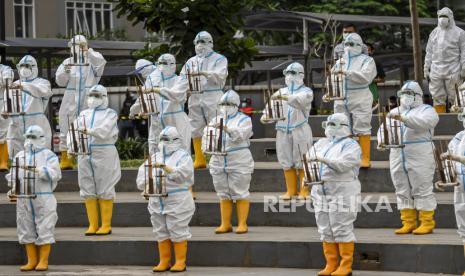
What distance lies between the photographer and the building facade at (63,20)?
145 ft

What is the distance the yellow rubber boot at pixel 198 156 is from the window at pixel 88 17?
24.5 metres

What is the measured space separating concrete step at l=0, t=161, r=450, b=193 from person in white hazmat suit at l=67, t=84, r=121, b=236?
2165mm

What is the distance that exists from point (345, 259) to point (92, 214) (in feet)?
13.6

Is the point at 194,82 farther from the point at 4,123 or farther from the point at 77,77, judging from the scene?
the point at 4,123

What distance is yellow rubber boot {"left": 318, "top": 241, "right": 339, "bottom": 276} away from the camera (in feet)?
56.7

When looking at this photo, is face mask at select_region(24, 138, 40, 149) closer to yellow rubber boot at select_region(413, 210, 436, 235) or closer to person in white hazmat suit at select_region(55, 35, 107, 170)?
person in white hazmat suit at select_region(55, 35, 107, 170)

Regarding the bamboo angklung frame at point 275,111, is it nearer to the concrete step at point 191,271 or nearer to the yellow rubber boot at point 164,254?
the concrete step at point 191,271

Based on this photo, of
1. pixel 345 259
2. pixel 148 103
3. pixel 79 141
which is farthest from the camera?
pixel 148 103

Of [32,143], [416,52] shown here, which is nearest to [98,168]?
[32,143]

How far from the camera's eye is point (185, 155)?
18406 millimetres

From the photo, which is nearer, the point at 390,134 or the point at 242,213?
the point at 390,134

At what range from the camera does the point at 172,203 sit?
59.6 feet

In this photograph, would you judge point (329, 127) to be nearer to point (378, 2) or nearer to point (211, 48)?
point (211, 48)

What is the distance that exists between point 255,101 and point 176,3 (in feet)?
47.3
